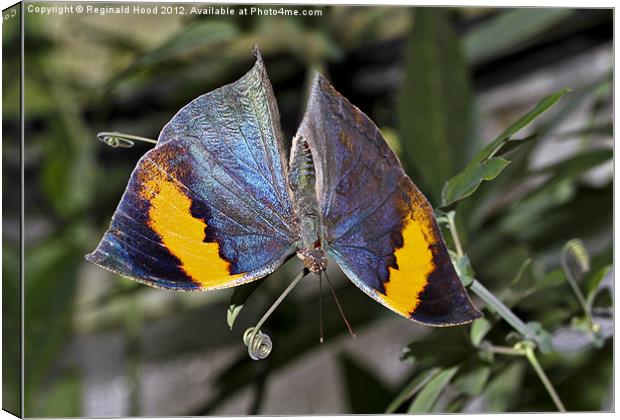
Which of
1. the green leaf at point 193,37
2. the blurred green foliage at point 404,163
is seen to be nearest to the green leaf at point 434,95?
the blurred green foliage at point 404,163

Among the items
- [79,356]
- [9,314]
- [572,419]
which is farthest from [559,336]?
[79,356]

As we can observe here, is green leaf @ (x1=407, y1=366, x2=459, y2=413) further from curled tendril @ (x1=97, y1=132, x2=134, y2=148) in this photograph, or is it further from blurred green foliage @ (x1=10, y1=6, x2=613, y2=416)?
curled tendril @ (x1=97, y1=132, x2=134, y2=148)

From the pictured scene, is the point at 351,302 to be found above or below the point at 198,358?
above

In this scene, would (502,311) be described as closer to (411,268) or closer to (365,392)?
(411,268)

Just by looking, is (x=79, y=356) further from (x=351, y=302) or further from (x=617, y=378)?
(x=617, y=378)

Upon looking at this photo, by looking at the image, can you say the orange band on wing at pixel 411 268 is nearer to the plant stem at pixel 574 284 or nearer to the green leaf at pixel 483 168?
the green leaf at pixel 483 168
